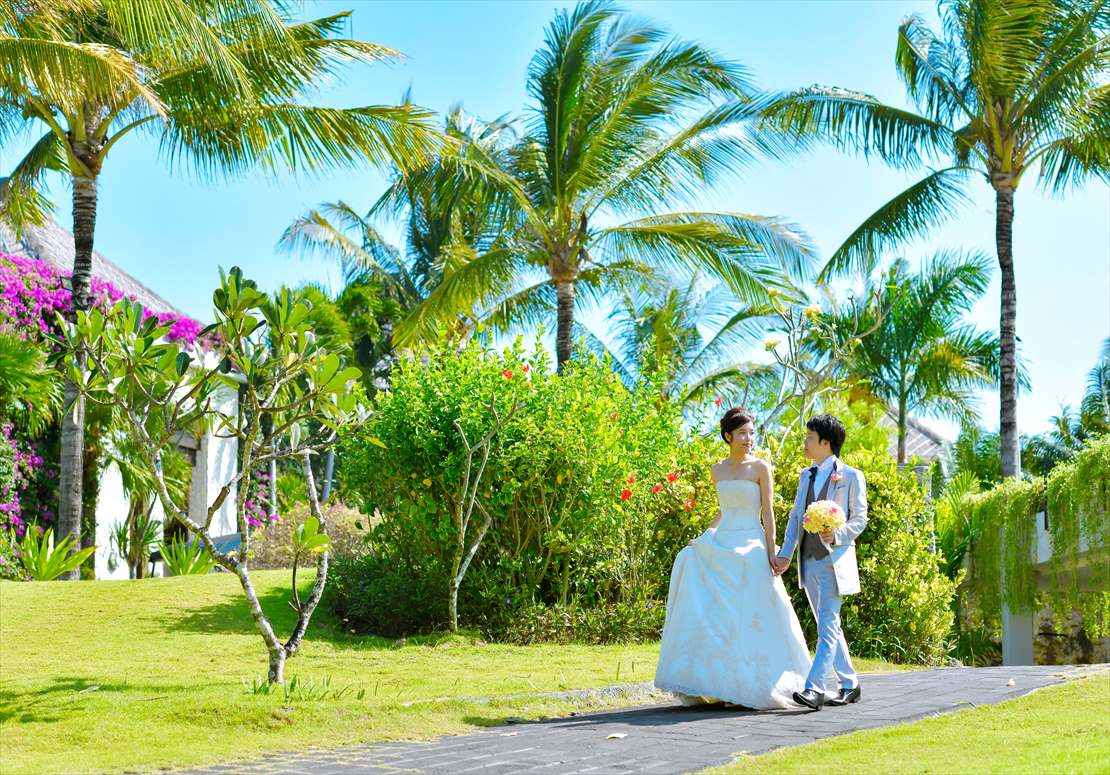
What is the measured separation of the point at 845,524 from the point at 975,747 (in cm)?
198

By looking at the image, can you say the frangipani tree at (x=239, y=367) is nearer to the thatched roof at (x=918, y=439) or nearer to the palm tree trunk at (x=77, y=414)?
the palm tree trunk at (x=77, y=414)

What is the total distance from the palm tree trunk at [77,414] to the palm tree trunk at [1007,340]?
13.0 metres

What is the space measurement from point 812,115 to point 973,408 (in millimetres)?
13557

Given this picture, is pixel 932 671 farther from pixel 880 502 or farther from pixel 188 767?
pixel 188 767

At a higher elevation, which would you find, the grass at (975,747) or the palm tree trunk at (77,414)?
the palm tree trunk at (77,414)

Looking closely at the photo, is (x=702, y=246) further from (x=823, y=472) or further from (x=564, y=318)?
(x=823, y=472)

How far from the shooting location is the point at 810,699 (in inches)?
269

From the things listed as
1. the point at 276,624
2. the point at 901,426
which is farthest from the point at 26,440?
the point at 901,426

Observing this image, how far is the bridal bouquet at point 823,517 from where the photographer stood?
6898 millimetres

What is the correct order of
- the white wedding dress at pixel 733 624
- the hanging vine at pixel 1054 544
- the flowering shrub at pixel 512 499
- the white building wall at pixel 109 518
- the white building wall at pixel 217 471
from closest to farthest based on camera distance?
the white wedding dress at pixel 733 624
the flowering shrub at pixel 512 499
the hanging vine at pixel 1054 544
the white building wall at pixel 109 518
the white building wall at pixel 217 471

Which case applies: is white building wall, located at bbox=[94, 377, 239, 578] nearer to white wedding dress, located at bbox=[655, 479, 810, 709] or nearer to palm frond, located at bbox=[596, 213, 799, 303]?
palm frond, located at bbox=[596, 213, 799, 303]

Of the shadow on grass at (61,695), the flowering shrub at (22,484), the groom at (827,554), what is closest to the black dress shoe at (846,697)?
the groom at (827,554)

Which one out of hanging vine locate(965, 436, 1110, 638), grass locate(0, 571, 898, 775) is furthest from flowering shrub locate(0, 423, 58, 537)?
hanging vine locate(965, 436, 1110, 638)

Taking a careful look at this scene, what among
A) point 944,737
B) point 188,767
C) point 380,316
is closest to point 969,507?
point 944,737
